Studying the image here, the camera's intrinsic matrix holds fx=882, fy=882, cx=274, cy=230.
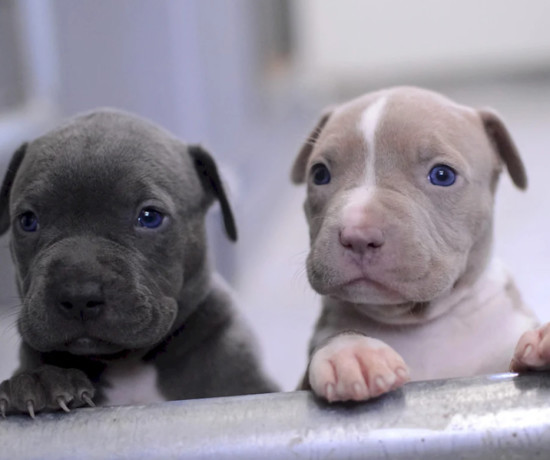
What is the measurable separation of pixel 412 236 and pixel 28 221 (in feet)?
3.19

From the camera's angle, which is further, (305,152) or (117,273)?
(305,152)

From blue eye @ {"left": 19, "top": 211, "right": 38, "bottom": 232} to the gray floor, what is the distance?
0.98 feet

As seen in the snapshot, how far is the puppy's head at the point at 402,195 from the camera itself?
2.04 m

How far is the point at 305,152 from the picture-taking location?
8.84ft

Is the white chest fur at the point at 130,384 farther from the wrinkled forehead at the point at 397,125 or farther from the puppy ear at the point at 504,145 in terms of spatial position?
the puppy ear at the point at 504,145

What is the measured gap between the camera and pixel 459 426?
1.54 m

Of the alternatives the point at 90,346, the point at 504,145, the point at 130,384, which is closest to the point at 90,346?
the point at 90,346

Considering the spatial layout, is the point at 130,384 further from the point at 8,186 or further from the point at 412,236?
the point at 412,236

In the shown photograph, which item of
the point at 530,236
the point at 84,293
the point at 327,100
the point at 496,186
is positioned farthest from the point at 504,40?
the point at 84,293

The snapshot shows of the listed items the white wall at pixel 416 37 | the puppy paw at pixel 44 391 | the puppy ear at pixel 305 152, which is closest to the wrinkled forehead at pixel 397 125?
the puppy ear at pixel 305 152

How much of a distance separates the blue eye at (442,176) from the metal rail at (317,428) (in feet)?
2.26

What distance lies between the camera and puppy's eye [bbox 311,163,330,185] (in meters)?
2.36

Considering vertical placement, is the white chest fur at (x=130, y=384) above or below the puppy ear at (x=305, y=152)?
below

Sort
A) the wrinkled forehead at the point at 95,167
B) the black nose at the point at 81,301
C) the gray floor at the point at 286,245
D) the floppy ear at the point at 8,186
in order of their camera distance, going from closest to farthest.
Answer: the black nose at the point at 81,301 → the wrinkled forehead at the point at 95,167 → the floppy ear at the point at 8,186 → the gray floor at the point at 286,245
